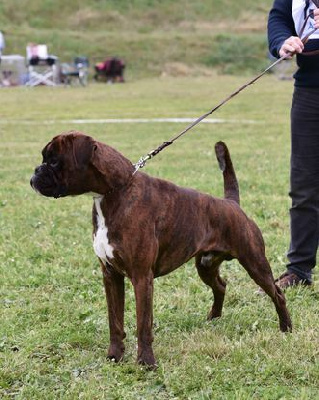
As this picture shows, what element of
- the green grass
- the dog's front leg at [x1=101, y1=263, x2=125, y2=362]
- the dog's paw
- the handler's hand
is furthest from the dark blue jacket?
the green grass

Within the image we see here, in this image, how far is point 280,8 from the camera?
514cm

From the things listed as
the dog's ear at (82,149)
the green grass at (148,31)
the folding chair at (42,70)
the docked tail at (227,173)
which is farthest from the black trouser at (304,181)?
the green grass at (148,31)

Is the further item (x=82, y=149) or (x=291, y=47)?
(x=291, y=47)

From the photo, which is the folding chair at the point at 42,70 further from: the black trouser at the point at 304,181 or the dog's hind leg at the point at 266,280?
the dog's hind leg at the point at 266,280

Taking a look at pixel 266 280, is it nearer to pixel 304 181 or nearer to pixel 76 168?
pixel 304 181

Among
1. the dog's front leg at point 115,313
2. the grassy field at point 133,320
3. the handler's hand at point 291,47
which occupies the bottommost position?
the grassy field at point 133,320

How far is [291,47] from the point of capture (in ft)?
15.0

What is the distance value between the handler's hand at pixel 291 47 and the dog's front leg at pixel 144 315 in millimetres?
1830

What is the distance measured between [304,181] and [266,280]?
4.32 ft

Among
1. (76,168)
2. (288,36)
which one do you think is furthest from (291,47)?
(76,168)

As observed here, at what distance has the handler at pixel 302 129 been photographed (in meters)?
4.95

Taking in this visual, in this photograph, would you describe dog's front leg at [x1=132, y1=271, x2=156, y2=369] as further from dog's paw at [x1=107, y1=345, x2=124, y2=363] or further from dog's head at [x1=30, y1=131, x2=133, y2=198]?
dog's head at [x1=30, y1=131, x2=133, y2=198]

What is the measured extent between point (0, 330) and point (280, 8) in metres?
2.93

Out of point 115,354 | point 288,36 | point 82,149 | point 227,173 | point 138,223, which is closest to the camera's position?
point 82,149
